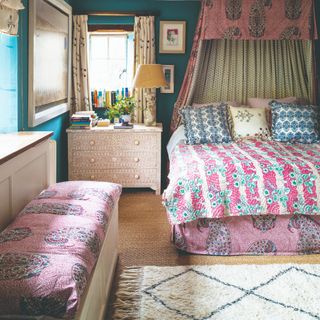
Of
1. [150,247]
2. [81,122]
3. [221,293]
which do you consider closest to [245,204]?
[221,293]

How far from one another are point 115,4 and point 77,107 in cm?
122

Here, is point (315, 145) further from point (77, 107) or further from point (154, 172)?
point (77, 107)

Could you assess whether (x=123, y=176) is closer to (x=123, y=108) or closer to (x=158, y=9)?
(x=123, y=108)

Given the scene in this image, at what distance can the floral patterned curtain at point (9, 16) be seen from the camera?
2.88m

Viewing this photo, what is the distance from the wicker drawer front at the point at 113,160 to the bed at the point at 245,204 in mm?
1391

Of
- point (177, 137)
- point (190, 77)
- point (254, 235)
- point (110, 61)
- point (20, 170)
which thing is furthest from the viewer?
point (110, 61)

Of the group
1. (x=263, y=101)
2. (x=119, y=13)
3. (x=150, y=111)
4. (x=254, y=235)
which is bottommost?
(x=254, y=235)

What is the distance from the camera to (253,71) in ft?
17.4

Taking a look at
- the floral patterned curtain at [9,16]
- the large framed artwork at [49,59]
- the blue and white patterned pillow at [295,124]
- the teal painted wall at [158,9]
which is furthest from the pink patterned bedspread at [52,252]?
the teal painted wall at [158,9]

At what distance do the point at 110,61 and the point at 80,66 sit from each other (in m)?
0.37

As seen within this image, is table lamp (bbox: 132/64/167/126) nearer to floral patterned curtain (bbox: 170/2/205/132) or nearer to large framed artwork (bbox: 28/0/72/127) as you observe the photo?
floral patterned curtain (bbox: 170/2/205/132)

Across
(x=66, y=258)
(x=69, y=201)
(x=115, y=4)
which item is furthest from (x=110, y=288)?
(x=115, y=4)

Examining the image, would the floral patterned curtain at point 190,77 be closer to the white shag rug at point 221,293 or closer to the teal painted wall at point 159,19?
the teal painted wall at point 159,19

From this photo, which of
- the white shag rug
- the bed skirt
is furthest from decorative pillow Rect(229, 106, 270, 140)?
the white shag rug
